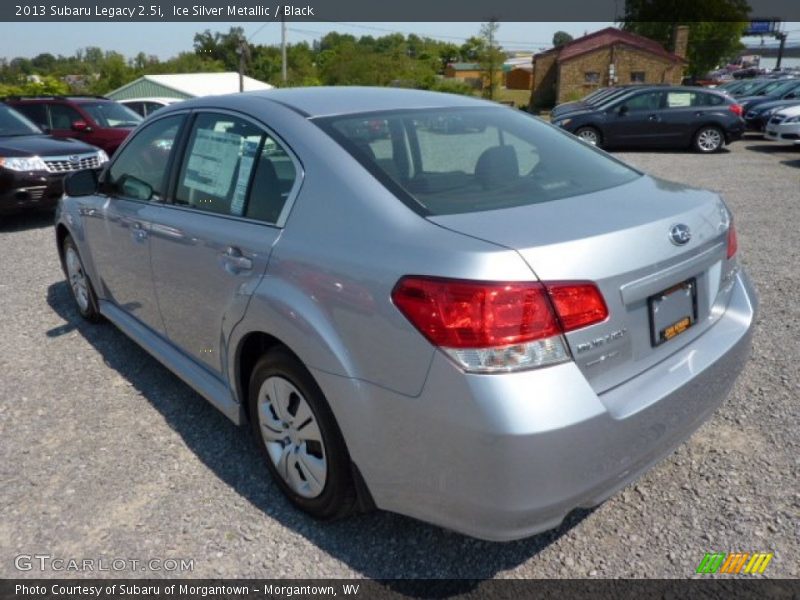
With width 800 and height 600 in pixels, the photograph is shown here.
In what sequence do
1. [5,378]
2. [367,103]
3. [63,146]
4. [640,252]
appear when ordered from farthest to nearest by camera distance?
[63,146] < [5,378] < [367,103] < [640,252]

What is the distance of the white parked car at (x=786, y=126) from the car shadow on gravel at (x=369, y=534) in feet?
49.1

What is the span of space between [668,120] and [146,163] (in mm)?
14483

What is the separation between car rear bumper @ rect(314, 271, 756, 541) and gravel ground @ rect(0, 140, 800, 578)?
422mm

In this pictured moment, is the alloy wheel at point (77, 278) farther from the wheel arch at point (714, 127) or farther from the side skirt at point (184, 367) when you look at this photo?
the wheel arch at point (714, 127)

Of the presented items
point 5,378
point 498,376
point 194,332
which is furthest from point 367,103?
point 5,378

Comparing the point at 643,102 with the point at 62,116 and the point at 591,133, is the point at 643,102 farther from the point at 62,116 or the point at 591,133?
the point at 62,116

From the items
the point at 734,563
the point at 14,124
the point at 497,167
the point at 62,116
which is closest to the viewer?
the point at 734,563

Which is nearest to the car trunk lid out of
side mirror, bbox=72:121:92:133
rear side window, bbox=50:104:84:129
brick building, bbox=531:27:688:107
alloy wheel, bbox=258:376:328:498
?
alloy wheel, bbox=258:376:328:498

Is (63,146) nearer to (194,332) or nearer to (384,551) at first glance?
(194,332)

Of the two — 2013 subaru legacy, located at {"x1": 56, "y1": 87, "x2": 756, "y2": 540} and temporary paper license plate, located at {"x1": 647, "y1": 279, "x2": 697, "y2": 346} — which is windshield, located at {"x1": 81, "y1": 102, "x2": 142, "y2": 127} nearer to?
2013 subaru legacy, located at {"x1": 56, "y1": 87, "x2": 756, "y2": 540}

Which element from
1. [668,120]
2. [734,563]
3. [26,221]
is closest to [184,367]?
[734,563]

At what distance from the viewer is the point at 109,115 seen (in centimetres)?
1218

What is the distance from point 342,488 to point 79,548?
107 cm

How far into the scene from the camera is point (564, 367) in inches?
73.6
